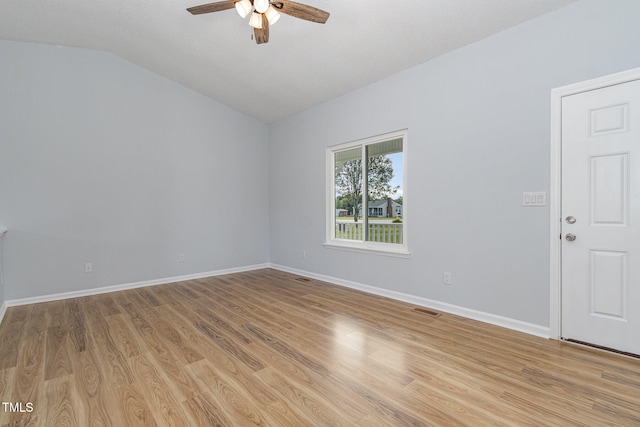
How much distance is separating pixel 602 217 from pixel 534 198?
1.54 feet

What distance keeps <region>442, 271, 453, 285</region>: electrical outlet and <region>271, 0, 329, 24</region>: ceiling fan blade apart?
9.01 feet

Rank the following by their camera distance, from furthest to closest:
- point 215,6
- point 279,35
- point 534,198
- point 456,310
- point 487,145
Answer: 1. point 279,35
2. point 456,310
3. point 487,145
4. point 534,198
5. point 215,6

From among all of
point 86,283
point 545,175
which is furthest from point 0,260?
point 545,175

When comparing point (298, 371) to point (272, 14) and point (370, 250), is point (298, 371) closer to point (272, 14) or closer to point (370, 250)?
point (370, 250)

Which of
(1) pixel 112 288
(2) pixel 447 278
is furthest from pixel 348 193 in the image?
(1) pixel 112 288

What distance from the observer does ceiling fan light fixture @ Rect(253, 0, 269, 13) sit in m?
2.22

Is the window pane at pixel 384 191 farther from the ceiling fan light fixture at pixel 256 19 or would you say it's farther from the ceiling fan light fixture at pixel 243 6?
the ceiling fan light fixture at pixel 243 6

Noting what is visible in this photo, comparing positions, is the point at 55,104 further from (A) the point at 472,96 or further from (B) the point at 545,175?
(B) the point at 545,175

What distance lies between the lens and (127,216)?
4.30m

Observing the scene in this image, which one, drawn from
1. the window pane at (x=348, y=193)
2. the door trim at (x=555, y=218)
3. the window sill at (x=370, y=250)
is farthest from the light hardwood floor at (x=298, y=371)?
the window pane at (x=348, y=193)

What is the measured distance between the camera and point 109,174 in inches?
164

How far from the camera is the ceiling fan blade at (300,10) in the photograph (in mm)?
2279

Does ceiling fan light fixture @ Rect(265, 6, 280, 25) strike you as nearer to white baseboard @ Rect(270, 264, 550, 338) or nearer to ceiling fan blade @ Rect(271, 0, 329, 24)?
ceiling fan blade @ Rect(271, 0, 329, 24)

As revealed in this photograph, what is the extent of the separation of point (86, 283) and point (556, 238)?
5480 mm
